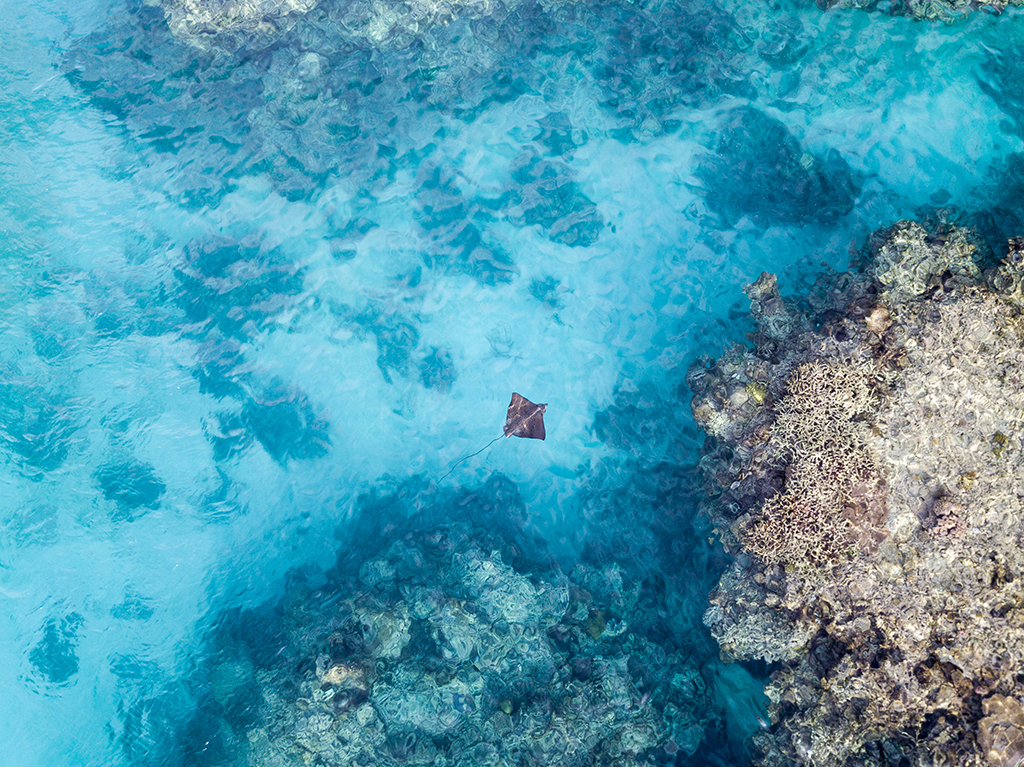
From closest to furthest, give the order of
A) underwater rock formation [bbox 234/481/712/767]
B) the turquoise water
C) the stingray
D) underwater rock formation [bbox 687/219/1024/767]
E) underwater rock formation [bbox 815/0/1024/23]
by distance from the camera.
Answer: underwater rock formation [bbox 687/219/1024/767] < underwater rock formation [bbox 234/481/712/767] < underwater rock formation [bbox 815/0/1024/23] < the turquoise water < the stingray

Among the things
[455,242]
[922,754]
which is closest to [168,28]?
[455,242]

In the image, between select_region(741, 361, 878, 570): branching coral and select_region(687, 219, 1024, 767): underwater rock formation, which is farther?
select_region(741, 361, 878, 570): branching coral

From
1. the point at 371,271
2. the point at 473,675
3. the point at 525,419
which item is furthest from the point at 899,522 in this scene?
the point at 371,271

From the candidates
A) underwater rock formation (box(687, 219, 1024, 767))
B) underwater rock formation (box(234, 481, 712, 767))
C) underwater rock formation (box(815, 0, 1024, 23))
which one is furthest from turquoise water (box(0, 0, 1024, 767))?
underwater rock formation (box(687, 219, 1024, 767))

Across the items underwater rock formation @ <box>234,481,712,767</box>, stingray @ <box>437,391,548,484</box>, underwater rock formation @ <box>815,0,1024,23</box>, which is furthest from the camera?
stingray @ <box>437,391,548,484</box>

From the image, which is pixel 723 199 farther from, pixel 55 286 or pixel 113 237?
pixel 55 286

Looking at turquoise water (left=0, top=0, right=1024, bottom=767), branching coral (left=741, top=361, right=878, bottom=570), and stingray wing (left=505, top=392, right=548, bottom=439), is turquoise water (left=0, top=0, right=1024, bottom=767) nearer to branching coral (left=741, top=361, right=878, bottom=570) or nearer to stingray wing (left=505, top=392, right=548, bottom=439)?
stingray wing (left=505, top=392, right=548, bottom=439)

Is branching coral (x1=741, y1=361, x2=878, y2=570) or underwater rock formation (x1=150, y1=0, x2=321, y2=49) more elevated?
underwater rock formation (x1=150, y1=0, x2=321, y2=49)

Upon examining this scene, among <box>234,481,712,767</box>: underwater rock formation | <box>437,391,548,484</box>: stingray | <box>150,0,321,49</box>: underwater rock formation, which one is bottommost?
<box>234,481,712,767</box>: underwater rock formation
